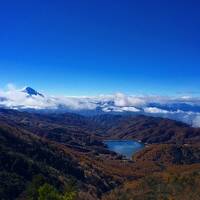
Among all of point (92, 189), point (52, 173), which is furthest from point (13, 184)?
point (92, 189)

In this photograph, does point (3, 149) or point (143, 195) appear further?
point (3, 149)

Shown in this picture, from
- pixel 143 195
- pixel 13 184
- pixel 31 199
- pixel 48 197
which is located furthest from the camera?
pixel 143 195

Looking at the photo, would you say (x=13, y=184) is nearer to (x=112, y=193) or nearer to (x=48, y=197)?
(x=112, y=193)

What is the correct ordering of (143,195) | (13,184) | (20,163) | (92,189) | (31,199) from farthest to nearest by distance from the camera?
1. (92,189)
2. (20,163)
3. (143,195)
4. (13,184)
5. (31,199)

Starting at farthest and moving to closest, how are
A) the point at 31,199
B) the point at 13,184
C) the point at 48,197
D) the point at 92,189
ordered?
the point at 92,189 → the point at 13,184 → the point at 31,199 → the point at 48,197

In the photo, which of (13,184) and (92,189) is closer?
(13,184)

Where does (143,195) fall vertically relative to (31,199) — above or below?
below

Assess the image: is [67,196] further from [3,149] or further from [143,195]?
[3,149]

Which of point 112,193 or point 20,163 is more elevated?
point 20,163

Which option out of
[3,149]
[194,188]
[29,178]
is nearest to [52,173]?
[29,178]
